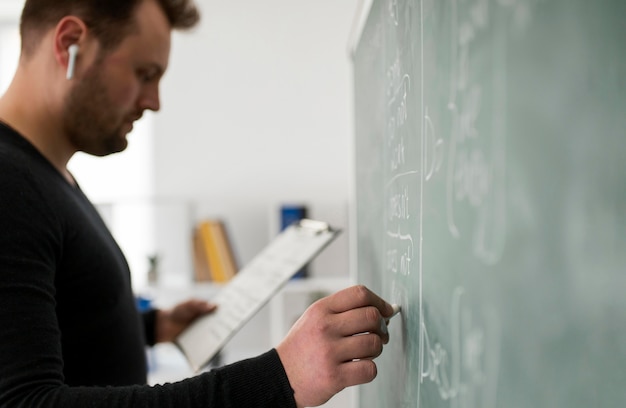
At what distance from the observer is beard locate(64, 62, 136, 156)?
3.42ft

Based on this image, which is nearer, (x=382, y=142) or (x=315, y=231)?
(x=382, y=142)

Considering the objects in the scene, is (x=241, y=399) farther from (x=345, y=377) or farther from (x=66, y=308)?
(x=66, y=308)

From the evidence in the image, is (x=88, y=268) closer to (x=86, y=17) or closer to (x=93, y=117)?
(x=93, y=117)

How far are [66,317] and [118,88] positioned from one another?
1.34 feet

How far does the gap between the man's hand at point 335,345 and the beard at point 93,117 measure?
1.99ft

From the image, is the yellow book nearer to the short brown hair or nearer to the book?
the book

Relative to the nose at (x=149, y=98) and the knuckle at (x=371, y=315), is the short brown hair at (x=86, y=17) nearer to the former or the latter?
the nose at (x=149, y=98)

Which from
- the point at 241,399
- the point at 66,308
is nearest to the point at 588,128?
the point at 241,399

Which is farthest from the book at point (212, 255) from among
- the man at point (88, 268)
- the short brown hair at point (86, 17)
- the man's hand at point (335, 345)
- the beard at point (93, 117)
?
the man's hand at point (335, 345)

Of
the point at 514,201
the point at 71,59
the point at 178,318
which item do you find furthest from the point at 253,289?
the point at 514,201

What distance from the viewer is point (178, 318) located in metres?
1.42

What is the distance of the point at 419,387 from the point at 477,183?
29 centimetres

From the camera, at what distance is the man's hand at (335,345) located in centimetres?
66

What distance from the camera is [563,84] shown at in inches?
12.0
